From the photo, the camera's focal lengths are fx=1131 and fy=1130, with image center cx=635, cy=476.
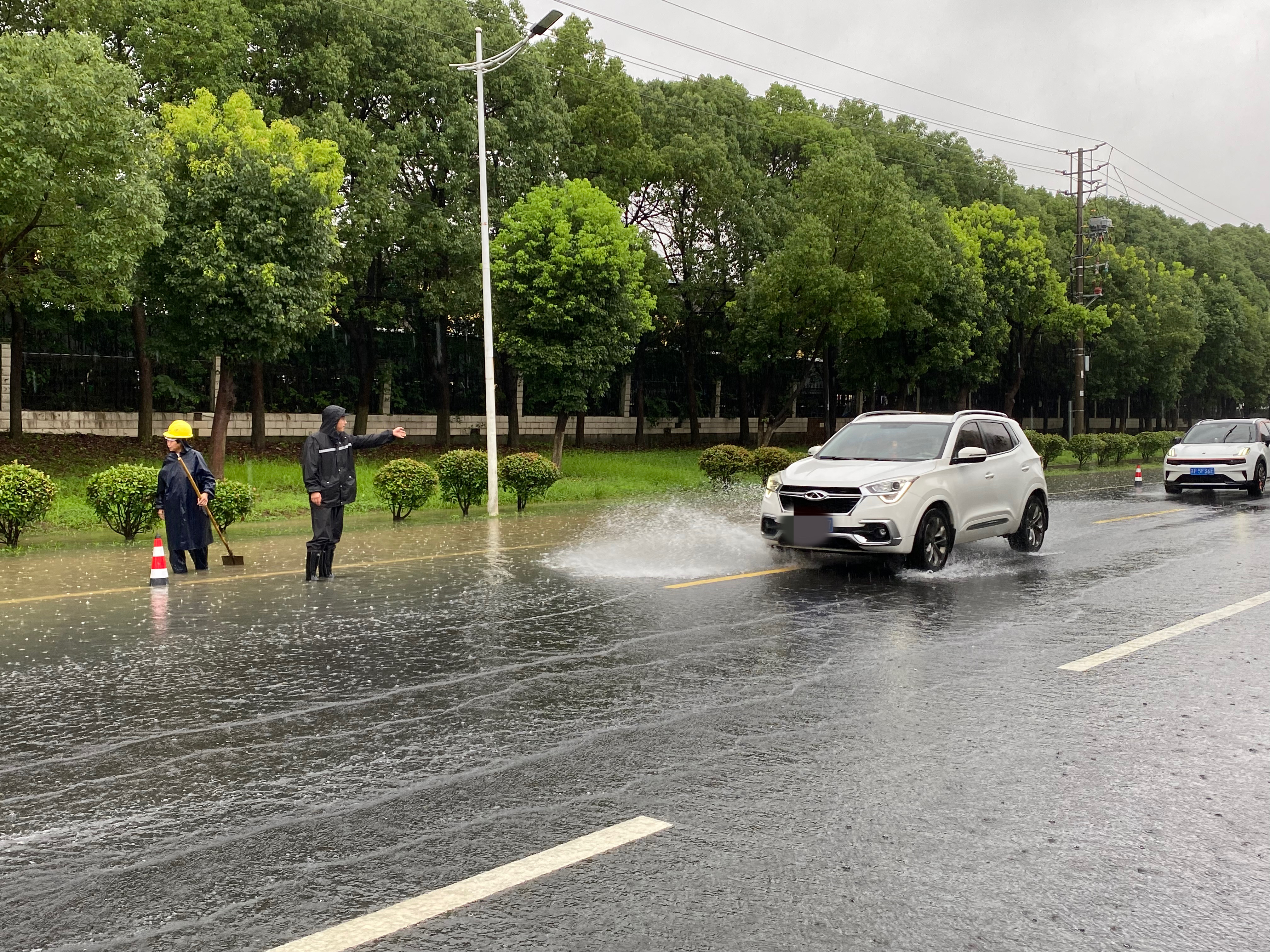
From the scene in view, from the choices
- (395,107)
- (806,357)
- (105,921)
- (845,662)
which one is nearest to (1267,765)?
(845,662)

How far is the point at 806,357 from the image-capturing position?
41.5 meters

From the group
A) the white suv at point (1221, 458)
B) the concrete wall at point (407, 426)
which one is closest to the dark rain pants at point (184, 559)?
the white suv at point (1221, 458)

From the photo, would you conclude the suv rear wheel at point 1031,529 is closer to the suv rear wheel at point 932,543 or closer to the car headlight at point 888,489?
the suv rear wheel at point 932,543

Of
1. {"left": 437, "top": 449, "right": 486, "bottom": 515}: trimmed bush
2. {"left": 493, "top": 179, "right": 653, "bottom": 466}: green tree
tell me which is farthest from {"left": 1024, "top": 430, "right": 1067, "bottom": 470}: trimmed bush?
{"left": 437, "top": 449, "right": 486, "bottom": 515}: trimmed bush

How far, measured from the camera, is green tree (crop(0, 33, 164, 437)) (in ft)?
62.5

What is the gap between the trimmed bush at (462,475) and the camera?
19.1 metres

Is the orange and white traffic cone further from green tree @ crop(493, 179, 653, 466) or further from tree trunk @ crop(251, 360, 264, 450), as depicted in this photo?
tree trunk @ crop(251, 360, 264, 450)

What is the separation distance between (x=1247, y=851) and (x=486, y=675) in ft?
13.9

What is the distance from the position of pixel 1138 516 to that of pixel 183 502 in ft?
48.1

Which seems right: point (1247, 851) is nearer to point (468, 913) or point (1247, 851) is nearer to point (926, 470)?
point (468, 913)

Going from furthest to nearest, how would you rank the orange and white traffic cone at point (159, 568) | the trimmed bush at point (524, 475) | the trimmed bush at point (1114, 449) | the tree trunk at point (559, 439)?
the trimmed bush at point (1114, 449) < the tree trunk at point (559, 439) < the trimmed bush at point (524, 475) < the orange and white traffic cone at point (159, 568)

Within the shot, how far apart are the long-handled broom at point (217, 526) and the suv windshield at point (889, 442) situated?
6.55m

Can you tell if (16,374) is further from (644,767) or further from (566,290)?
(644,767)

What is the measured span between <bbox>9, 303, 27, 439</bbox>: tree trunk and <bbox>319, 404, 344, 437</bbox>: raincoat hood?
66.0 feet
